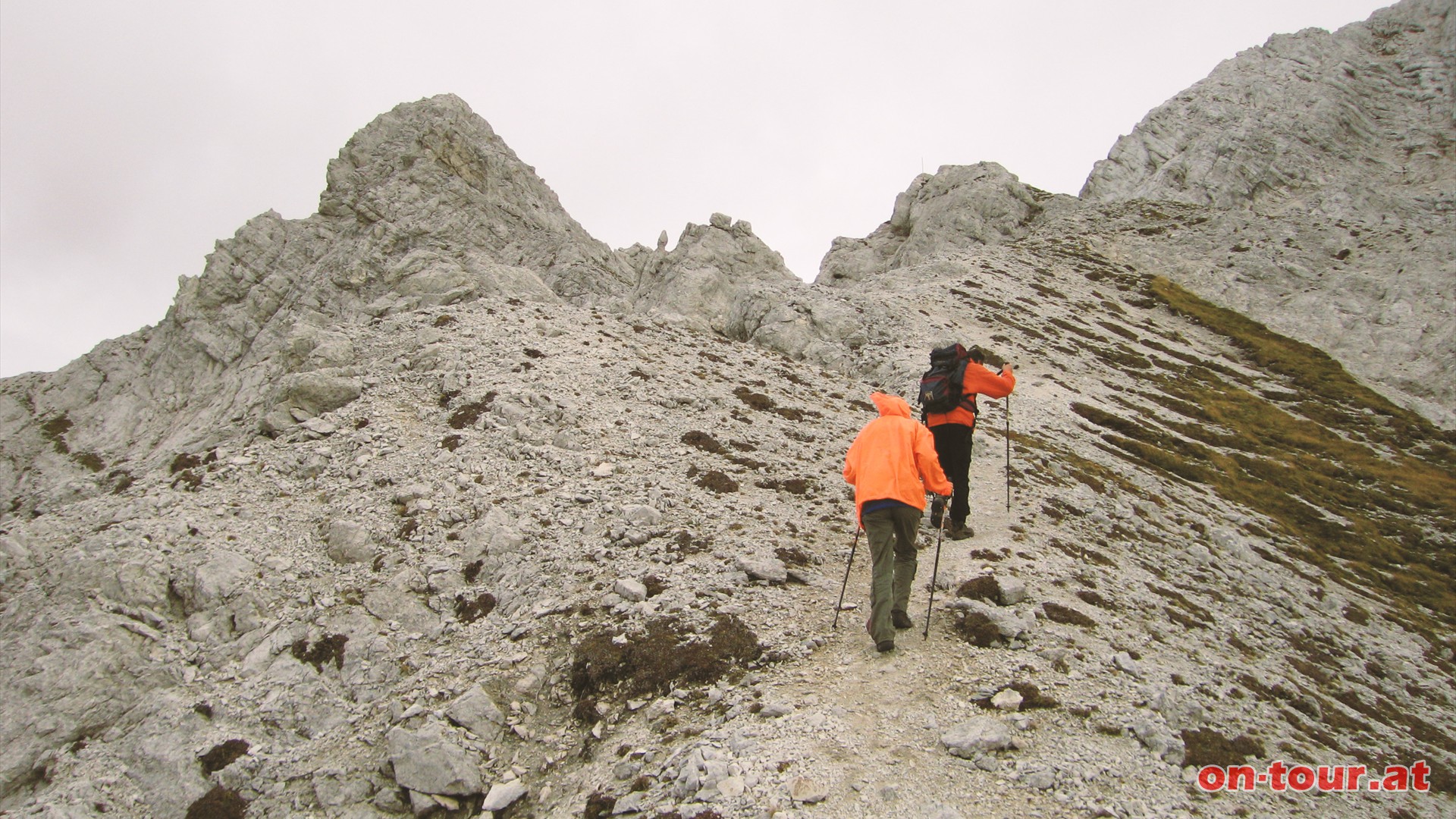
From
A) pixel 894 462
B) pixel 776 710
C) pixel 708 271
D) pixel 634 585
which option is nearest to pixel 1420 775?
pixel 894 462

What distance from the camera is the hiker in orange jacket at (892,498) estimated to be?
10188 mm

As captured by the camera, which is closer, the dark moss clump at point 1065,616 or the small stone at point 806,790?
the small stone at point 806,790

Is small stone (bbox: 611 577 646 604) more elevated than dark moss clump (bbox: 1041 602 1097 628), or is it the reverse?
small stone (bbox: 611 577 646 604)

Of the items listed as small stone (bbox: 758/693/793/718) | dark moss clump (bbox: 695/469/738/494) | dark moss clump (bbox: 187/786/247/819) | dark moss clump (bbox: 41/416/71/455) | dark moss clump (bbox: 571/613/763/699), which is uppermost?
dark moss clump (bbox: 41/416/71/455)

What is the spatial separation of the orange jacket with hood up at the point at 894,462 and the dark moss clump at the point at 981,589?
6.95 ft

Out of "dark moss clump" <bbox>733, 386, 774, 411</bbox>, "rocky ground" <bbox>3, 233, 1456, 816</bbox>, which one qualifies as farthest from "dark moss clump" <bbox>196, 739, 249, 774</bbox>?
"dark moss clump" <bbox>733, 386, 774, 411</bbox>

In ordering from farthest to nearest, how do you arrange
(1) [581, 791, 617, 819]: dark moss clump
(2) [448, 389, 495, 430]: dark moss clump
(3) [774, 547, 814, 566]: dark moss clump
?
(2) [448, 389, 495, 430]: dark moss clump, (3) [774, 547, 814, 566]: dark moss clump, (1) [581, 791, 617, 819]: dark moss clump

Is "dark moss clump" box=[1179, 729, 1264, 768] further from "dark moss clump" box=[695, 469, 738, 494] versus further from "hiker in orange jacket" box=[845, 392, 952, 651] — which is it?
"dark moss clump" box=[695, 469, 738, 494]

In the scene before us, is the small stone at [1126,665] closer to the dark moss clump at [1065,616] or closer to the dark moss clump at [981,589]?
the dark moss clump at [1065,616]

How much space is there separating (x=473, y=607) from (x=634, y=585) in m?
3.10

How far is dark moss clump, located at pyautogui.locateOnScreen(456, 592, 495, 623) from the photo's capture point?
12.4 metres

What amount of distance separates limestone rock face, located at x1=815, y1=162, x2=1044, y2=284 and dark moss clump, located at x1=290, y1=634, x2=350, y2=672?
182 ft

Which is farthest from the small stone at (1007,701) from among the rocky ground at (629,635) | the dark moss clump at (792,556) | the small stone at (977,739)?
the dark moss clump at (792,556)

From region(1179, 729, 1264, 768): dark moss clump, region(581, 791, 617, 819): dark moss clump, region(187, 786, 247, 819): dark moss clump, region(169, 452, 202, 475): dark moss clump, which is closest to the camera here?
region(581, 791, 617, 819): dark moss clump
